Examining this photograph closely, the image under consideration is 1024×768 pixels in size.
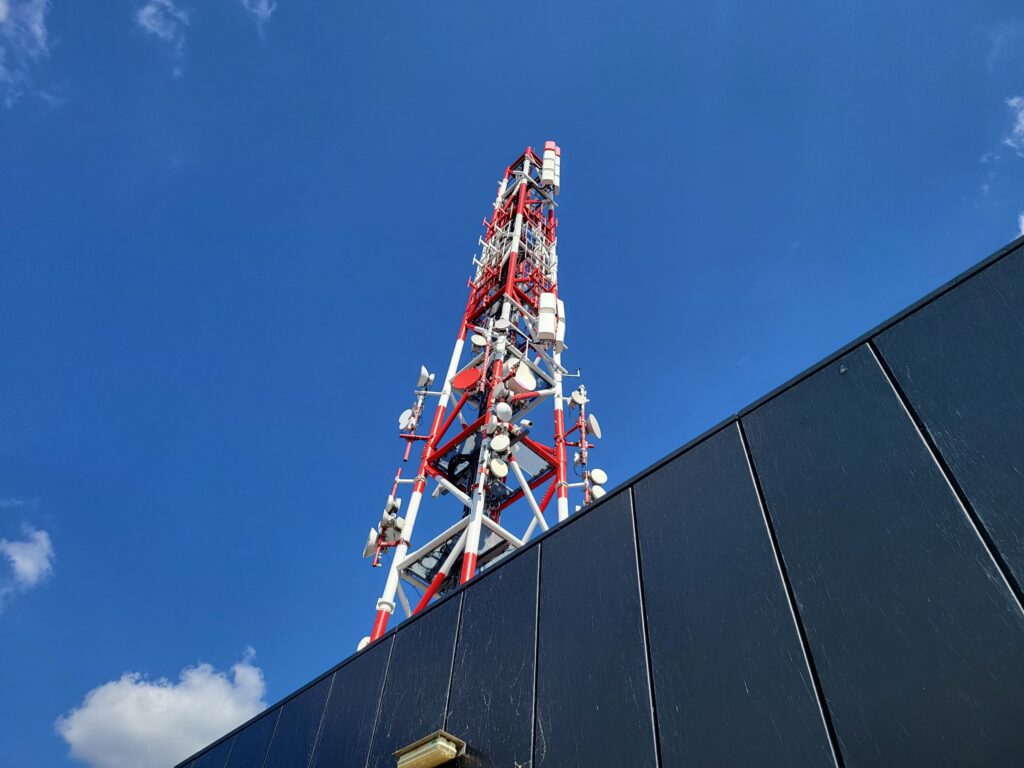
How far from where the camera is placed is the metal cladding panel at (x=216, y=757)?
970cm

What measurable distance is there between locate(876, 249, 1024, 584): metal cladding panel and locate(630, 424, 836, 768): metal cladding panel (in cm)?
131

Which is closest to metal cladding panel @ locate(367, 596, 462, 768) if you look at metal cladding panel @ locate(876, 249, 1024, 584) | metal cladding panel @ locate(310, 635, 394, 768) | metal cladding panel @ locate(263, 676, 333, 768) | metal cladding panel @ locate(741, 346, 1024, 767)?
metal cladding panel @ locate(310, 635, 394, 768)

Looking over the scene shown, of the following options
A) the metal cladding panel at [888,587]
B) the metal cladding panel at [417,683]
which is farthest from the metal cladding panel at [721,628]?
the metal cladding panel at [417,683]

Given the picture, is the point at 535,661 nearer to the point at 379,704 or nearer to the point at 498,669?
the point at 498,669

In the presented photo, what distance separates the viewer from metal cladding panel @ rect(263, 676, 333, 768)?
26.2 feet

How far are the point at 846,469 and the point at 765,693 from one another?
165 centimetres

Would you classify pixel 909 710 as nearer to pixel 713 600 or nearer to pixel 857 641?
pixel 857 641

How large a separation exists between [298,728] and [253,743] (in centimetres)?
130

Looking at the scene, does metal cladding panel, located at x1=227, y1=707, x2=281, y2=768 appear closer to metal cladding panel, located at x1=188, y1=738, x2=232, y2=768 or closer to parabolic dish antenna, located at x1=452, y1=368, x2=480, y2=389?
metal cladding panel, located at x1=188, y1=738, x2=232, y2=768

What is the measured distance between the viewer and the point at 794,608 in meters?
4.28

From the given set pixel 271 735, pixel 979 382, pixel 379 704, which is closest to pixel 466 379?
pixel 271 735

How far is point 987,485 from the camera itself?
3.92m

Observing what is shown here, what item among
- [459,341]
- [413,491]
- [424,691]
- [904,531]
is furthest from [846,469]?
[459,341]

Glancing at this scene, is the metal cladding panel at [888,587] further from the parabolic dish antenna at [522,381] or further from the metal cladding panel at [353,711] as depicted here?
the parabolic dish antenna at [522,381]
